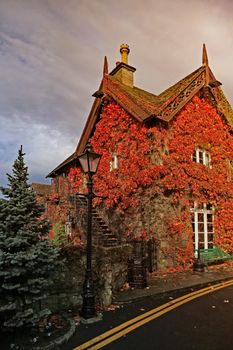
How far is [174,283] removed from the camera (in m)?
8.52

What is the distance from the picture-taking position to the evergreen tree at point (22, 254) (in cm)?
438

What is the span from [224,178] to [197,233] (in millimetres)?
3783

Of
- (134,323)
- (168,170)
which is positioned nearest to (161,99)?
(168,170)

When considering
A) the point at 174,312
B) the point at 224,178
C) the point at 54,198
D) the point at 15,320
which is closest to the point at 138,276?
the point at 174,312

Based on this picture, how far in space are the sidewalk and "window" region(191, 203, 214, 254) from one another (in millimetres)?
1843

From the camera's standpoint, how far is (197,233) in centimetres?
1275

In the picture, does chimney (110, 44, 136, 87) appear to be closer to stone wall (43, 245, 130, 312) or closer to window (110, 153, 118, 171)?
window (110, 153, 118, 171)

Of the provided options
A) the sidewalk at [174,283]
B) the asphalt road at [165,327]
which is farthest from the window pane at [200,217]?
the asphalt road at [165,327]

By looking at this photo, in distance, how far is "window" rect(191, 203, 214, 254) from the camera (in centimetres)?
1273

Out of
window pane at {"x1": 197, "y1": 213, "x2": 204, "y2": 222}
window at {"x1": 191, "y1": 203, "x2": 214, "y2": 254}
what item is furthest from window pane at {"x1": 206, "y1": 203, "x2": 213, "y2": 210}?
window pane at {"x1": 197, "y1": 213, "x2": 204, "y2": 222}

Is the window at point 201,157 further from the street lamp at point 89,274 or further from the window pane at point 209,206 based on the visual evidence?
the street lamp at point 89,274

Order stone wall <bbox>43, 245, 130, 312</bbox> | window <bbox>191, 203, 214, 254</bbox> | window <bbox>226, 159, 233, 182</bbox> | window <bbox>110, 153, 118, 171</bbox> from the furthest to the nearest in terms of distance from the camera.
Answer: window <bbox>226, 159, 233, 182</bbox>
window <bbox>110, 153, 118, 171</bbox>
window <bbox>191, 203, 214, 254</bbox>
stone wall <bbox>43, 245, 130, 312</bbox>

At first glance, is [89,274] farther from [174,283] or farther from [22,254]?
[174,283]

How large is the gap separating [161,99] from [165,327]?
12.5m
